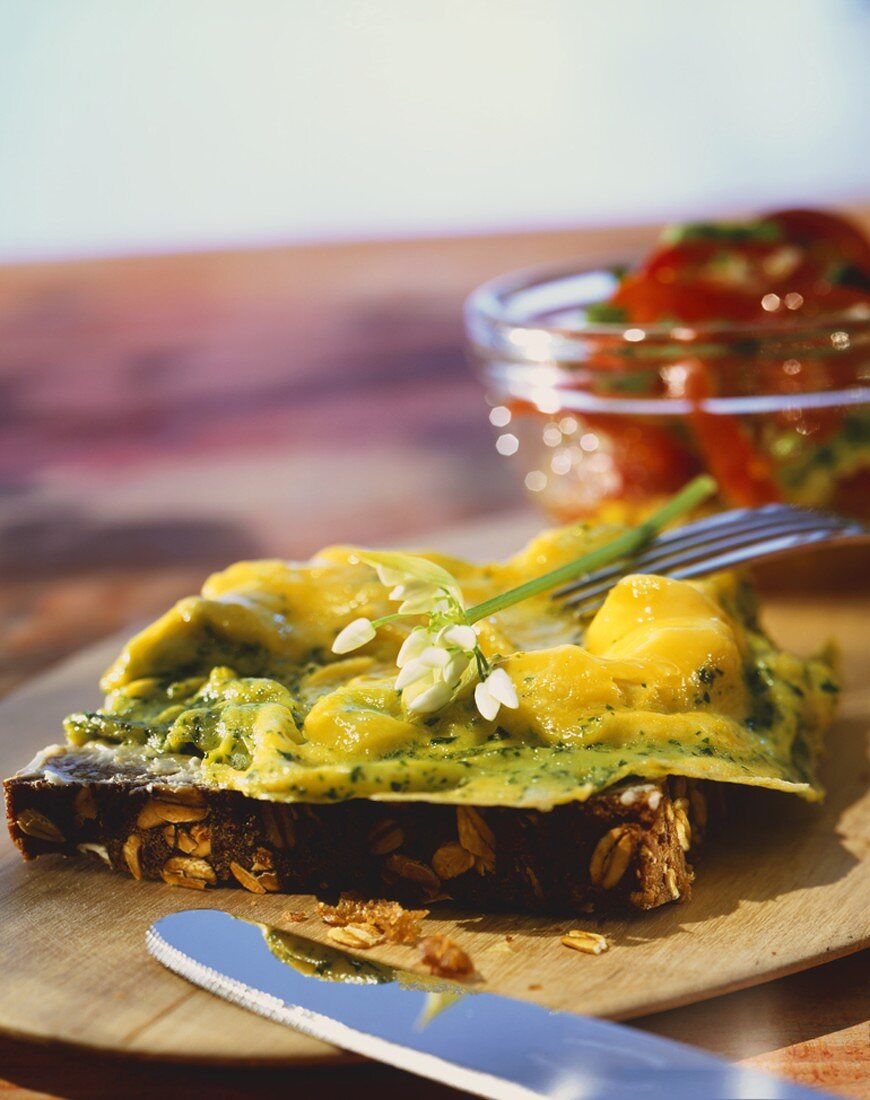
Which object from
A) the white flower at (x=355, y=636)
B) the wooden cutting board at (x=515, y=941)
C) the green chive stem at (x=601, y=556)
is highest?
the white flower at (x=355, y=636)

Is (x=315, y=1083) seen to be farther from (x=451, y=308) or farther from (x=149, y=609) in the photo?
(x=451, y=308)

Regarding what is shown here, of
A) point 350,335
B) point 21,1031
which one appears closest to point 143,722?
point 21,1031

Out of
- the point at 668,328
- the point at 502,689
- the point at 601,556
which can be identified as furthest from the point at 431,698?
the point at 668,328

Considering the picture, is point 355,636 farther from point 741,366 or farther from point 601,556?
point 741,366

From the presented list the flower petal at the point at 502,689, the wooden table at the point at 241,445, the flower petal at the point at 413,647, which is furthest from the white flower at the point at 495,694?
the wooden table at the point at 241,445

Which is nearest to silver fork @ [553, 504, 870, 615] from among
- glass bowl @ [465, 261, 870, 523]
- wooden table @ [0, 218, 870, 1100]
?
glass bowl @ [465, 261, 870, 523]

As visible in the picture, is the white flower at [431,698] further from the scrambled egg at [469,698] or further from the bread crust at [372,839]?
the bread crust at [372,839]
